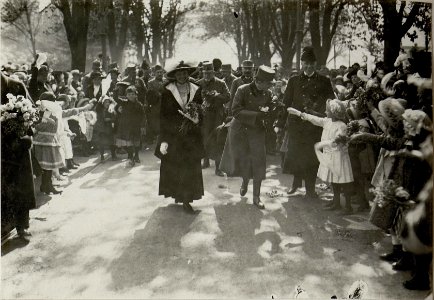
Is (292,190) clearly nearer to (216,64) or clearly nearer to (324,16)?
(324,16)

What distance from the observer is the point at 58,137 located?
17.1ft

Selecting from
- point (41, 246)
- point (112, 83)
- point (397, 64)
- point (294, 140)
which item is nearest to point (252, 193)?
point (294, 140)

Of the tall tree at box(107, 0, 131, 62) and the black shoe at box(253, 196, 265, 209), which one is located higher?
the tall tree at box(107, 0, 131, 62)

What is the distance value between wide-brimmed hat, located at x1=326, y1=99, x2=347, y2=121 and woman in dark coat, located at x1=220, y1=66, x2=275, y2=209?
73cm

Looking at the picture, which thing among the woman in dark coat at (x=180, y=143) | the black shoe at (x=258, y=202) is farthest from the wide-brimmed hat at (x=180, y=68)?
the black shoe at (x=258, y=202)

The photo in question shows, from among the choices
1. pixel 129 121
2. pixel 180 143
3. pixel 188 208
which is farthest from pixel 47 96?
pixel 129 121

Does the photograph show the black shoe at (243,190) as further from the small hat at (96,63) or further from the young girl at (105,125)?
the young girl at (105,125)

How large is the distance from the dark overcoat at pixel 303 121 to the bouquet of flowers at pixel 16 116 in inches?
123

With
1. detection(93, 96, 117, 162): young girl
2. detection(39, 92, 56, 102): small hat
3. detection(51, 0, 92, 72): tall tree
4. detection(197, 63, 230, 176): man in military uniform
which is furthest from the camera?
detection(93, 96, 117, 162): young girl

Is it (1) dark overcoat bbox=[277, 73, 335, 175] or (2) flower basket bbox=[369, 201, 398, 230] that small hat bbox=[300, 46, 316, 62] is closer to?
(1) dark overcoat bbox=[277, 73, 335, 175]

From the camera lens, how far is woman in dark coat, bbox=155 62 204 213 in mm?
5105

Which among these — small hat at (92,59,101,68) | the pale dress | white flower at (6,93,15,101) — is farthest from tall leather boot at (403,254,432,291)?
small hat at (92,59,101,68)

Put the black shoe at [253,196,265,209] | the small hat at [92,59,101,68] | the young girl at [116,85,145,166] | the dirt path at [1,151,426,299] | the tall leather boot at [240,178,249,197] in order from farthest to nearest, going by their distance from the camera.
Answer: the young girl at [116,85,145,166], the small hat at [92,59,101,68], the tall leather boot at [240,178,249,197], the black shoe at [253,196,265,209], the dirt path at [1,151,426,299]

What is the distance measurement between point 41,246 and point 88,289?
2.51 feet
